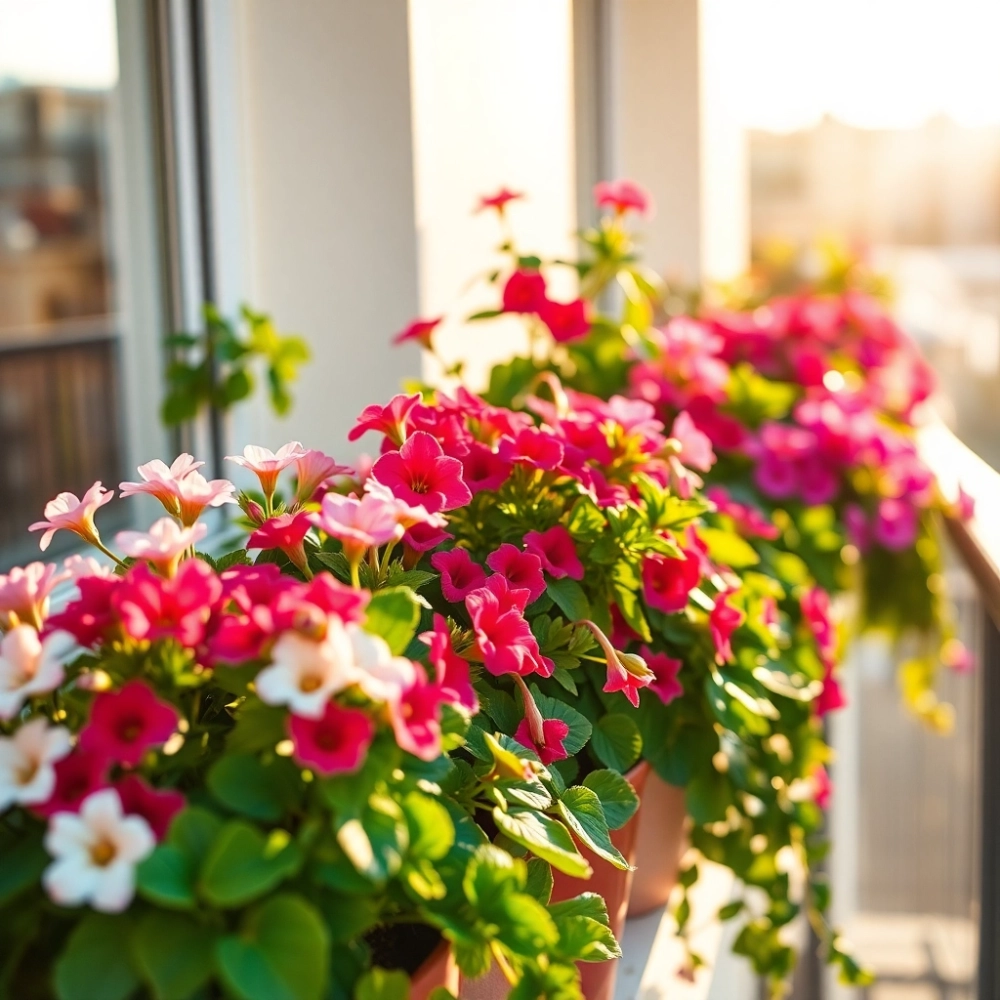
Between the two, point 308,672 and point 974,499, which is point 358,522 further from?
point 974,499

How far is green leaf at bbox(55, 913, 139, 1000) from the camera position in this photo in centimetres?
46

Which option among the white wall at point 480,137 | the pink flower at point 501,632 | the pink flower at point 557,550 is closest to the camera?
the pink flower at point 501,632

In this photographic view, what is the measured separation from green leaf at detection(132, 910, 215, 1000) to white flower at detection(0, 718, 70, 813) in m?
0.07

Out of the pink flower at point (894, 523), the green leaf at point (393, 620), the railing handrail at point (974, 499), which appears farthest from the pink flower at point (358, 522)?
the pink flower at point (894, 523)

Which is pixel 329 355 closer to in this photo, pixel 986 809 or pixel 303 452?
pixel 303 452

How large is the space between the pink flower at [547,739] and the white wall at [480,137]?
0.73m

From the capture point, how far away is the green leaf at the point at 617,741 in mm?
902

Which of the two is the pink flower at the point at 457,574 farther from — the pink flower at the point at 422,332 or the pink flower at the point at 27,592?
the pink flower at the point at 422,332

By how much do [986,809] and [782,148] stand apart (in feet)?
43.5

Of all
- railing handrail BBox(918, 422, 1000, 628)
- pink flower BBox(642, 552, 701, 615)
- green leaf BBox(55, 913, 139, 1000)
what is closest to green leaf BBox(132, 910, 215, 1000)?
green leaf BBox(55, 913, 139, 1000)

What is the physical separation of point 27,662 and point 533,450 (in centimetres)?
47

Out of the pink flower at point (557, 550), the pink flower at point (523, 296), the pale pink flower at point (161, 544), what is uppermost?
the pink flower at point (523, 296)

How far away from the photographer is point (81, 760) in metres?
0.51

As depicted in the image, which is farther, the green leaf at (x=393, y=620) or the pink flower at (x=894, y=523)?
the pink flower at (x=894, y=523)
